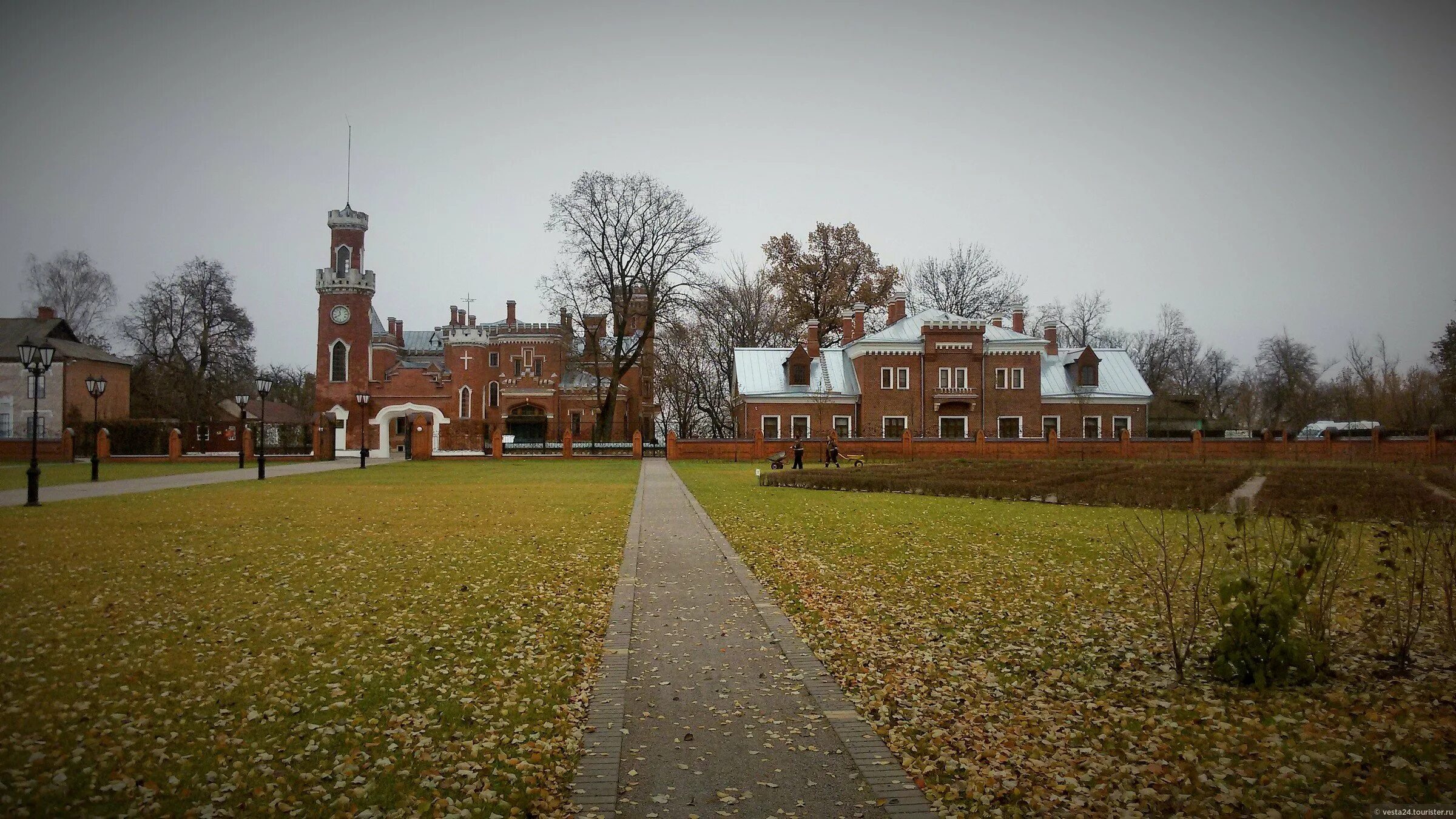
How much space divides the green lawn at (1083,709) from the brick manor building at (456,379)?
49.7 m

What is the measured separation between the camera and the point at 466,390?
194 feet

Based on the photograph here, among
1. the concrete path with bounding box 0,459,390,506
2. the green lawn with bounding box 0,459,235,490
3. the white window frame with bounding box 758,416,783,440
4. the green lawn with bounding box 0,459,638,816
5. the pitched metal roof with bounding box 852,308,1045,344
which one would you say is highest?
the pitched metal roof with bounding box 852,308,1045,344

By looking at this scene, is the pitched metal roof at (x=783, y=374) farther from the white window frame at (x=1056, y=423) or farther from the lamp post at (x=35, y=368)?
the lamp post at (x=35, y=368)

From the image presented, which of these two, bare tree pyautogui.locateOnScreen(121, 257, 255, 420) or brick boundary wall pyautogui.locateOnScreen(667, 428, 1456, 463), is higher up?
bare tree pyautogui.locateOnScreen(121, 257, 255, 420)

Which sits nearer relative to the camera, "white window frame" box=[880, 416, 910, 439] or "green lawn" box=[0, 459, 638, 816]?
"green lawn" box=[0, 459, 638, 816]

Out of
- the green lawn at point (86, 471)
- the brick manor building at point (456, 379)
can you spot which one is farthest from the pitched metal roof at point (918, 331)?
the green lawn at point (86, 471)

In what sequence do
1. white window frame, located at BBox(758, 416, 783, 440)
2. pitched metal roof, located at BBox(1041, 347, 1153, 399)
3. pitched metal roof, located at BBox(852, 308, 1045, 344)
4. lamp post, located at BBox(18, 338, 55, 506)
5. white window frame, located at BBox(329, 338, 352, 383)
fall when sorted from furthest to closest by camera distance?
white window frame, located at BBox(329, 338, 352, 383) → pitched metal roof, located at BBox(1041, 347, 1153, 399) → white window frame, located at BBox(758, 416, 783, 440) → pitched metal roof, located at BBox(852, 308, 1045, 344) → lamp post, located at BBox(18, 338, 55, 506)

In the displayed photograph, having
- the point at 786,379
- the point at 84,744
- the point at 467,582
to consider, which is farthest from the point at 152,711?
the point at 786,379

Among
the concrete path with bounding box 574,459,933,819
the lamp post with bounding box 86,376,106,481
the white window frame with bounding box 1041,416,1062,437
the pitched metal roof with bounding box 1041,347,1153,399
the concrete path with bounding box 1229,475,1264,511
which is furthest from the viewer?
the pitched metal roof with bounding box 1041,347,1153,399

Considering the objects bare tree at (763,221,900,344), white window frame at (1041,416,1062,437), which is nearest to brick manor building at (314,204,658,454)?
bare tree at (763,221,900,344)

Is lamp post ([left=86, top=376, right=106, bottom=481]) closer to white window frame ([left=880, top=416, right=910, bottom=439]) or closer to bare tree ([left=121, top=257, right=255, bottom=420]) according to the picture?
bare tree ([left=121, top=257, right=255, bottom=420])

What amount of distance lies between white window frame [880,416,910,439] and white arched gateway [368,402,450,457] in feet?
97.4

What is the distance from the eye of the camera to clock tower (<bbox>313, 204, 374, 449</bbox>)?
5822 centimetres

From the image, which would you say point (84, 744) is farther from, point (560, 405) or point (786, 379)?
point (560, 405)
